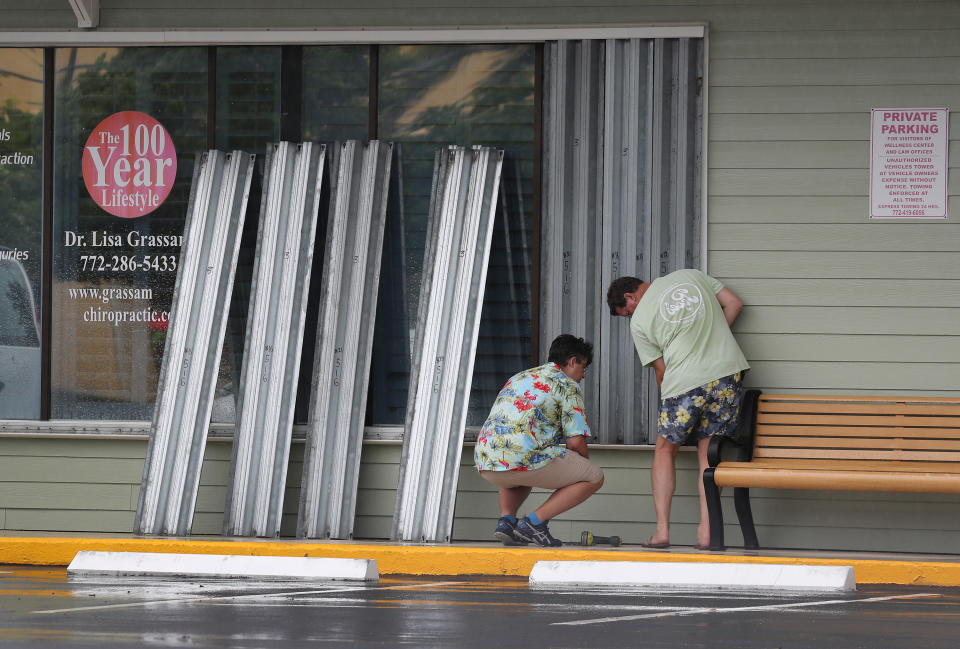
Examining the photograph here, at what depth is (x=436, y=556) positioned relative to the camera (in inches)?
328

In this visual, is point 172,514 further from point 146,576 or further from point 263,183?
point 263,183

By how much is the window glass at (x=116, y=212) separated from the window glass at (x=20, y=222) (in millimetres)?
146

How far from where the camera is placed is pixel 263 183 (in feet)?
30.9

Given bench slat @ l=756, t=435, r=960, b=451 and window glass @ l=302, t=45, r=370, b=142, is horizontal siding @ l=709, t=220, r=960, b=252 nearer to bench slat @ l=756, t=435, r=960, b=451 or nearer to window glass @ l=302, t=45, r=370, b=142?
bench slat @ l=756, t=435, r=960, b=451

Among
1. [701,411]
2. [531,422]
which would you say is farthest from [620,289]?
[531,422]

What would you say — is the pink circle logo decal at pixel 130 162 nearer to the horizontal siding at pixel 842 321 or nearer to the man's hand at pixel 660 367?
the man's hand at pixel 660 367

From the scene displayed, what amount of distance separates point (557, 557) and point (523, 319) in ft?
6.21

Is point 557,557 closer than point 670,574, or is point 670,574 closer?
point 670,574

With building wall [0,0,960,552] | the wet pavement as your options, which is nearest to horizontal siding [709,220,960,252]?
building wall [0,0,960,552]

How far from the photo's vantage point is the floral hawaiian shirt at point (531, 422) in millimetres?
8508

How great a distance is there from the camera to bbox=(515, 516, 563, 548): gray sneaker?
853 cm

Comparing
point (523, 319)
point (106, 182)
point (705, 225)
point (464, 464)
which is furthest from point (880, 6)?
point (106, 182)

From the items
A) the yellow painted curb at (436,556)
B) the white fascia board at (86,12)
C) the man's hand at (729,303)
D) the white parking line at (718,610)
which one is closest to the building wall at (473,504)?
the yellow painted curb at (436,556)

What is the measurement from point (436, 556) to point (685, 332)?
80.4 inches
